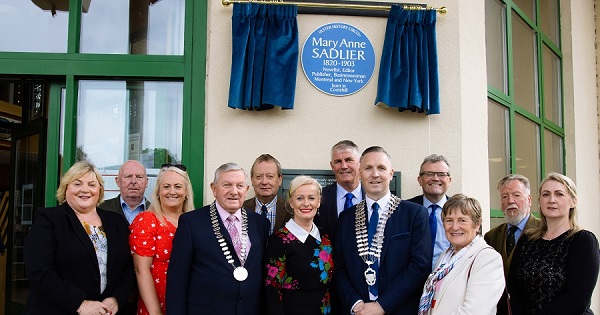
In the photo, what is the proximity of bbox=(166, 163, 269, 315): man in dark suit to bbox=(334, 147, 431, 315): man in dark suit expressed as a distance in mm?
468

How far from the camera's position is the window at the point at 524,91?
17.5 feet

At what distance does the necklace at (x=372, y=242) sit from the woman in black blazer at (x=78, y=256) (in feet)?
4.17

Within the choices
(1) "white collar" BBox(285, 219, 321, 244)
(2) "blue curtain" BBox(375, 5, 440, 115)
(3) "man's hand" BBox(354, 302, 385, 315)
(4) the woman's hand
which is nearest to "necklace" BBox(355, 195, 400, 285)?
(3) "man's hand" BBox(354, 302, 385, 315)

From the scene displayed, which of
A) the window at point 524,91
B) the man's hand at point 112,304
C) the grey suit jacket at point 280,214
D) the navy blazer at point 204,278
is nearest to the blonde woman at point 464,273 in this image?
the navy blazer at point 204,278

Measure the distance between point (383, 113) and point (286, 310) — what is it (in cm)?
189

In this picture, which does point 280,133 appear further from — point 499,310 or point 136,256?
point 499,310

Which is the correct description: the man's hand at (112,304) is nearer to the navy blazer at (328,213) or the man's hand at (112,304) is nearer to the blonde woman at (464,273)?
the navy blazer at (328,213)

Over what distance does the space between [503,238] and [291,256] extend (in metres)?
1.37

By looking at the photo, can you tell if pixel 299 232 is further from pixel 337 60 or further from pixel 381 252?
pixel 337 60

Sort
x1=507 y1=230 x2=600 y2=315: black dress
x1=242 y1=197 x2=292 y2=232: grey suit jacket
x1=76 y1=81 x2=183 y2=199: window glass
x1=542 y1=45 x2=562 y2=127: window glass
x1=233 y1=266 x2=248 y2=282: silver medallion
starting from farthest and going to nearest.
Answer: x1=542 y1=45 x2=562 y2=127: window glass < x1=76 y1=81 x2=183 y2=199: window glass < x1=242 y1=197 x2=292 y2=232: grey suit jacket < x1=233 y1=266 x2=248 y2=282: silver medallion < x1=507 y1=230 x2=600 y2=315: black dress

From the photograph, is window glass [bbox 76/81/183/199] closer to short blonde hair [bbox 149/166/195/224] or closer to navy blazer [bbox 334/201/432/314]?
short blonde hair [bbox 149/166/195/224]

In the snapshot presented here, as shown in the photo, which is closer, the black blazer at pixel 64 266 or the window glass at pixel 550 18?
the black blazer at pixel 64 266

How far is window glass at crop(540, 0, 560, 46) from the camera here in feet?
23.0

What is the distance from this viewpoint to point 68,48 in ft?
14.3
